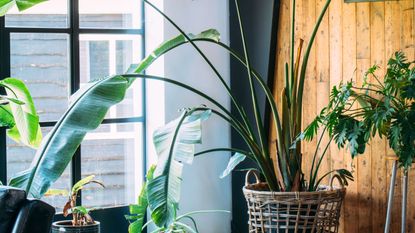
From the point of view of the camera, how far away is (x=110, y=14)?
4734 mm

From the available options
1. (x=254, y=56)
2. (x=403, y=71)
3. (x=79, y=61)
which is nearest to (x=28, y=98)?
(x=79, y=61)

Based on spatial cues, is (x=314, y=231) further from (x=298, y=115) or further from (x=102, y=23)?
(x=102, y=23)

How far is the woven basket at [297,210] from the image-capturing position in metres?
3.68

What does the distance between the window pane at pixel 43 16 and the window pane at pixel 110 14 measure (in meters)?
0.12

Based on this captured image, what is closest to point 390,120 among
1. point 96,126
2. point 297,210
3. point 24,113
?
point 297,210

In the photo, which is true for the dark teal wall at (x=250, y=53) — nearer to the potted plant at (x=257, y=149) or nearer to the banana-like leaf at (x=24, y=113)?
the potted plant at (x=257, y=149)

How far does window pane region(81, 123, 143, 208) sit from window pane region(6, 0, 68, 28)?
27.7 inches

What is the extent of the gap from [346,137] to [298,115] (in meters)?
0.47

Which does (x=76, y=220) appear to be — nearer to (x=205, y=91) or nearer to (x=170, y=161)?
(x=170, y=161)

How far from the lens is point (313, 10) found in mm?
4309

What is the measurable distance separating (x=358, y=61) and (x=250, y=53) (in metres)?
0.94

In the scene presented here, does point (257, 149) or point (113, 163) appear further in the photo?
point (113, 163)

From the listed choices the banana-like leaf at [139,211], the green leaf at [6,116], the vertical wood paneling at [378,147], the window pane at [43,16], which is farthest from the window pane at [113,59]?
the vertical wood paneling at [378,147]

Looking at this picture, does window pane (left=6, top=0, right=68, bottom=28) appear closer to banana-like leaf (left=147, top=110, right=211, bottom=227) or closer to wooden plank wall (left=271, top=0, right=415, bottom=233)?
banana-like leaf (left=147, top=110, right=211, bottom=227)
